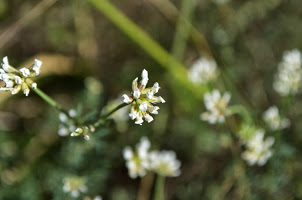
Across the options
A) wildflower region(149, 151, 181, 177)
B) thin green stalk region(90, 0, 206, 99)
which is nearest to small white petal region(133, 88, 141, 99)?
wildflower region(149, 151, 181, 177)

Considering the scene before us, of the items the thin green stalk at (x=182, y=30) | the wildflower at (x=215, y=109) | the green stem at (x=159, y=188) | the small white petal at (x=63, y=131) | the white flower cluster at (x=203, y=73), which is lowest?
the small white petal at (x=63, y=131)

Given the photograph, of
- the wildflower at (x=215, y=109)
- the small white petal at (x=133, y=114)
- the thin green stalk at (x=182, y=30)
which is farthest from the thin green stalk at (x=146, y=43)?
the small white petal at (x=133, y=114)

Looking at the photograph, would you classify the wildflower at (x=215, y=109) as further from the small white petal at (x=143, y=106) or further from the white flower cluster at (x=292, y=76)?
the small white petal at (x=143, y=106)

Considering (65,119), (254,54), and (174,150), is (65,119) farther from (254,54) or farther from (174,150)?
(254,54)

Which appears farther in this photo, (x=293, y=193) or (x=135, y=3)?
(x=135, y=3)

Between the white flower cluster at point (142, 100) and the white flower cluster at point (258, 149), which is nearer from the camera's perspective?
the white flower cluster at point (142, 100)

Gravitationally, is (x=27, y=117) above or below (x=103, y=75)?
below

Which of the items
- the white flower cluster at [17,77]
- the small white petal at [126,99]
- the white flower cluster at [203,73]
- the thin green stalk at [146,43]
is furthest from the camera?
the white flower cluster at [203,73]

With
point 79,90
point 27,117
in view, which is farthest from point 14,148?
point 79,90

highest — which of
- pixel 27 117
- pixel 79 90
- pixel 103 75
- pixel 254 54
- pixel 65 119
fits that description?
pixel 254 54
